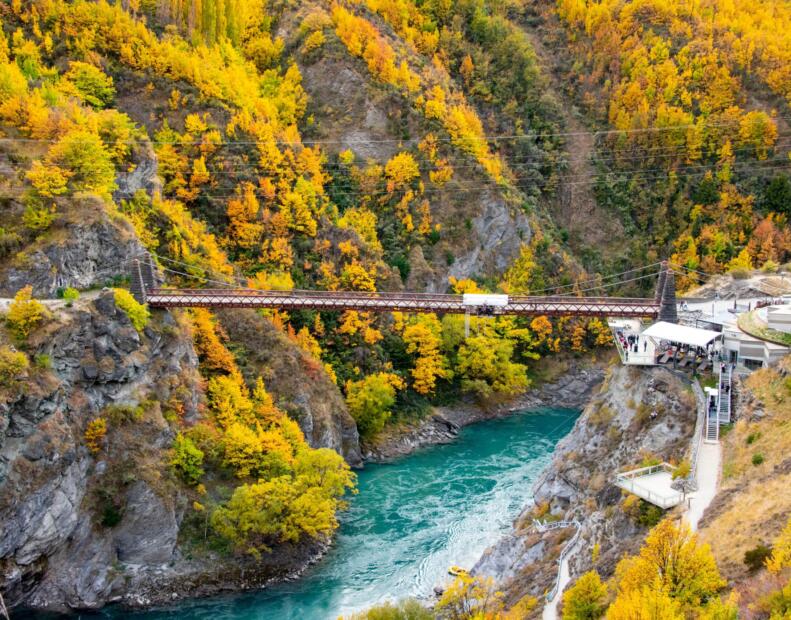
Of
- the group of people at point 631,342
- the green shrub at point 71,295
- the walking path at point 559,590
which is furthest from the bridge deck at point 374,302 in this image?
the walking path at point 559,590

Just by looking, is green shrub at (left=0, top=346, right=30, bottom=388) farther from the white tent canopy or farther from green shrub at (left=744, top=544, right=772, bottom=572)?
green shrub at (left=744, top=544, right=772, bottom=572)

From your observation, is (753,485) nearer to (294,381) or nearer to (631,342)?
(631,342)

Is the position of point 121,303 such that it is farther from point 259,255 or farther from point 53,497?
point 259,255

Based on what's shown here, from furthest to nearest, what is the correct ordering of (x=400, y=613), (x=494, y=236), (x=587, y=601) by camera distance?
(x=494, y=236) < (x=400, y=613) < (x=587, y=601)

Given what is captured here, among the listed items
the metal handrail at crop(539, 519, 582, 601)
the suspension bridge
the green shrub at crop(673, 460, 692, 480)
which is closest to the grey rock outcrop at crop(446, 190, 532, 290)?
the suspension bridge

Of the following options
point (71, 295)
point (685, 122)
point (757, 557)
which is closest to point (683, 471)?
point (757, 557)

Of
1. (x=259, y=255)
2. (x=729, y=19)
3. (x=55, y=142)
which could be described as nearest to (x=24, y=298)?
(x=55, y=142)
